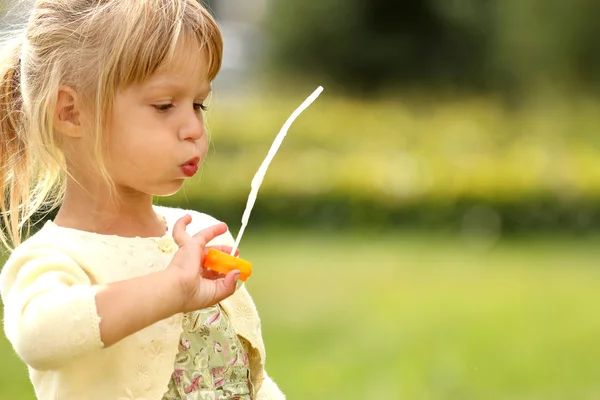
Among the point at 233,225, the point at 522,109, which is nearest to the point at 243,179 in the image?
the point at 233,225

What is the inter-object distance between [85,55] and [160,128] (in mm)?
219

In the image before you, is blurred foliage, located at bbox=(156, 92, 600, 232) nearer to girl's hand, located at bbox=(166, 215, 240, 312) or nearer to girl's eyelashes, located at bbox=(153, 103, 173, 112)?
girl's eyelashes, located at bbox=(153, 103, 173, 112)

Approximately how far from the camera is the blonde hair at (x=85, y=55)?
7.22ft

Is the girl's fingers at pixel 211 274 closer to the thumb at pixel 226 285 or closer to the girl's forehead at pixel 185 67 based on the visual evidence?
the thumb at pixel 226 285

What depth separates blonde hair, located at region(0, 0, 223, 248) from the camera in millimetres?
2199

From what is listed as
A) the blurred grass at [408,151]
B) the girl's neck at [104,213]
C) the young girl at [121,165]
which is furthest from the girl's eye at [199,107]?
the blurred grass at [408,151]

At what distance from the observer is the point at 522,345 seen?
19.0 ft

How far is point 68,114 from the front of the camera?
2277mm

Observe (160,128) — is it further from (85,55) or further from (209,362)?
(209,362)

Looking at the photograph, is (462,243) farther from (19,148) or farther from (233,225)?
(19,148)

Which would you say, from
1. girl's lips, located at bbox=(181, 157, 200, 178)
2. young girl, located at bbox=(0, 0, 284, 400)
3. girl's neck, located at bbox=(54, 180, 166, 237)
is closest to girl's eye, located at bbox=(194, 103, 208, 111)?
young girl, located at bbox=(0, 0, 284, 400)

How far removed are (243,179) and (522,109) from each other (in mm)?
5484

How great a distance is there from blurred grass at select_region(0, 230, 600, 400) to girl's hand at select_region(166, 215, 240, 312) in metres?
2.80

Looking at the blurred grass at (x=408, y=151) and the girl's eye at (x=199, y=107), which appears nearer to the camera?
the girl's eye at (x=199, y=107)
